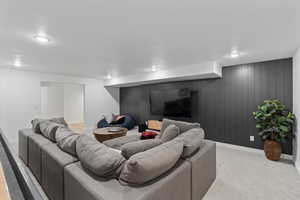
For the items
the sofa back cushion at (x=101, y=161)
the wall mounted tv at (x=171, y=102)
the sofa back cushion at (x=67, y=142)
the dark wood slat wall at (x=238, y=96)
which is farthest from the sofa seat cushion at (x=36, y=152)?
the dark wood slat wall at (x=238, y=96)

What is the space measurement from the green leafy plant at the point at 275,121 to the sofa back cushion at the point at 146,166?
2842mm

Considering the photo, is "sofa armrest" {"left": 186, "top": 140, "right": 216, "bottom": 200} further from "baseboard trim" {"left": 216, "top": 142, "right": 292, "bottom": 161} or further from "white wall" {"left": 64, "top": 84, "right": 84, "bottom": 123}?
"white wall" {"left": 64, "top": 84, "right": 84, "bottom": 123}

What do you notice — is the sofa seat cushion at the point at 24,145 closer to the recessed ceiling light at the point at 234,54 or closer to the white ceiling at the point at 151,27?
the white ceiling at the point at 151,27

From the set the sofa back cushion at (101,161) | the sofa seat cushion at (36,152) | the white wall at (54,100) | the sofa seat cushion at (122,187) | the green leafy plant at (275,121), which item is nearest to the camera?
the sofa seat cushion at (122,187)

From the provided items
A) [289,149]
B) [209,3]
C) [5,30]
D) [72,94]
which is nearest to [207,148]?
[209,3]

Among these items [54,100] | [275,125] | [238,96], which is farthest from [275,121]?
[54,100]

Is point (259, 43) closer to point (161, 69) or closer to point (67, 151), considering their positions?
point (161, 69)

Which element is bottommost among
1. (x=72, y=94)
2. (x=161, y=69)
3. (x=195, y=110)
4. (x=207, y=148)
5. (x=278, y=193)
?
(x=278, y=193)

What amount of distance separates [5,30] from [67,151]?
1917mm

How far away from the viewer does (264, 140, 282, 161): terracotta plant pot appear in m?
2.97

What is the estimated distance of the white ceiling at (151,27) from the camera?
4.93ft

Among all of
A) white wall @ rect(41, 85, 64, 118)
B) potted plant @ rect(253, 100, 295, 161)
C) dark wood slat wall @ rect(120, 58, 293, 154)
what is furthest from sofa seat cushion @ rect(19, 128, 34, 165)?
potted plant @ rect(253, 100, 295, 161)

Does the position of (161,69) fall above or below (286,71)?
above

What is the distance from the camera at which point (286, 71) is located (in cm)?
320
